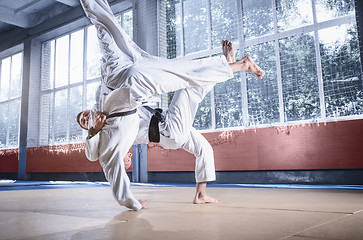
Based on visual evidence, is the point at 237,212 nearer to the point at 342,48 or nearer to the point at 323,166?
the point at 323,166

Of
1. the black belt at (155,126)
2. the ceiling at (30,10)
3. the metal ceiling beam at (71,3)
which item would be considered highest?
the ceiling at (30,10)

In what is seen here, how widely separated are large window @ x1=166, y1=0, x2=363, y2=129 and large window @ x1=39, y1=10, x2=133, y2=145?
107 inches

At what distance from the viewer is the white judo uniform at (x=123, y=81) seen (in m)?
1.84

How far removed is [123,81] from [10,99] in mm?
9291

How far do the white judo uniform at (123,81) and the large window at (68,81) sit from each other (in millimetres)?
5807

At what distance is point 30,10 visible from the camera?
8797 millimetres

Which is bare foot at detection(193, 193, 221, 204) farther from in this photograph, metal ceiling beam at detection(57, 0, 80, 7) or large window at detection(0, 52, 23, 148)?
large window at detection(0, 52, 23, 148)

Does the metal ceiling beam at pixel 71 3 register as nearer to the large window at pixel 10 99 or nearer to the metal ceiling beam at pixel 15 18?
the metal ceiling beam at pixel 15 18

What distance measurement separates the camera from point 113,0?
734cm

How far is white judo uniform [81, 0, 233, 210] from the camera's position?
6.03 feet

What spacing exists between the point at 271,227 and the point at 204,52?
5.15 metres

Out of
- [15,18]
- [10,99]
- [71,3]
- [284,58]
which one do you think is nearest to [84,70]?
[71,3]

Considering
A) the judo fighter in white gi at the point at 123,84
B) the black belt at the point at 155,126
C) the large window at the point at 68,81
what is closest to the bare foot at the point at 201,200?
the judo fighter in white gi at the point at 123,84

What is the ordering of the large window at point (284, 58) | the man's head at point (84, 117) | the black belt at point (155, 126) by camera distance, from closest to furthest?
the man's head at point (84, 117)
the black belt at point (155, 126)
the large window at point (284, 58)
